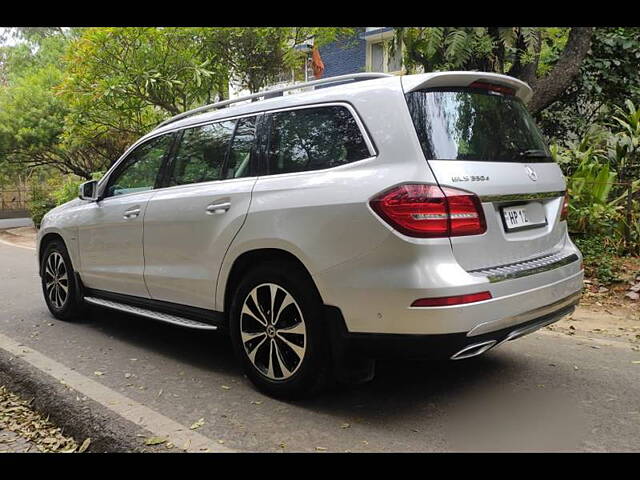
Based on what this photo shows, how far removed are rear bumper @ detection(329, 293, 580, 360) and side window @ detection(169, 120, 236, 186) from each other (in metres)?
1.57

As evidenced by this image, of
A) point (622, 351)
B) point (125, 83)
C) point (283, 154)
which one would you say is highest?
point (125, 83)

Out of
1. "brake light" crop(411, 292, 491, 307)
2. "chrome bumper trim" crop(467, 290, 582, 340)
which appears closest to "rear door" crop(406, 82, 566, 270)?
"brake light" crop(411, 292, 491, 307)

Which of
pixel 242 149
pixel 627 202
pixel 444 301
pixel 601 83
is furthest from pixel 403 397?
pixel 601 83

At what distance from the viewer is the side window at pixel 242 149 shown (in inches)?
152

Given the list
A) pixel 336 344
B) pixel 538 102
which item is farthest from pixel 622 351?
pixel 538 102

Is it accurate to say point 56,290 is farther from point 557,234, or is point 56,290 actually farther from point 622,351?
point 622,351

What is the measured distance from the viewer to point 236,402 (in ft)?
11.6

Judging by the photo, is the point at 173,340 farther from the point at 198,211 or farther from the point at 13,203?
the point at 13,203

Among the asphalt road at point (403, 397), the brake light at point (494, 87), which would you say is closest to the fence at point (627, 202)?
the asphalt road at point (403, 397)

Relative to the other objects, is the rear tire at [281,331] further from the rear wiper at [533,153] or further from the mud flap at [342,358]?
the rear wiper at [533,153]

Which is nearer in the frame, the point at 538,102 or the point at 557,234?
the point at 557,234
